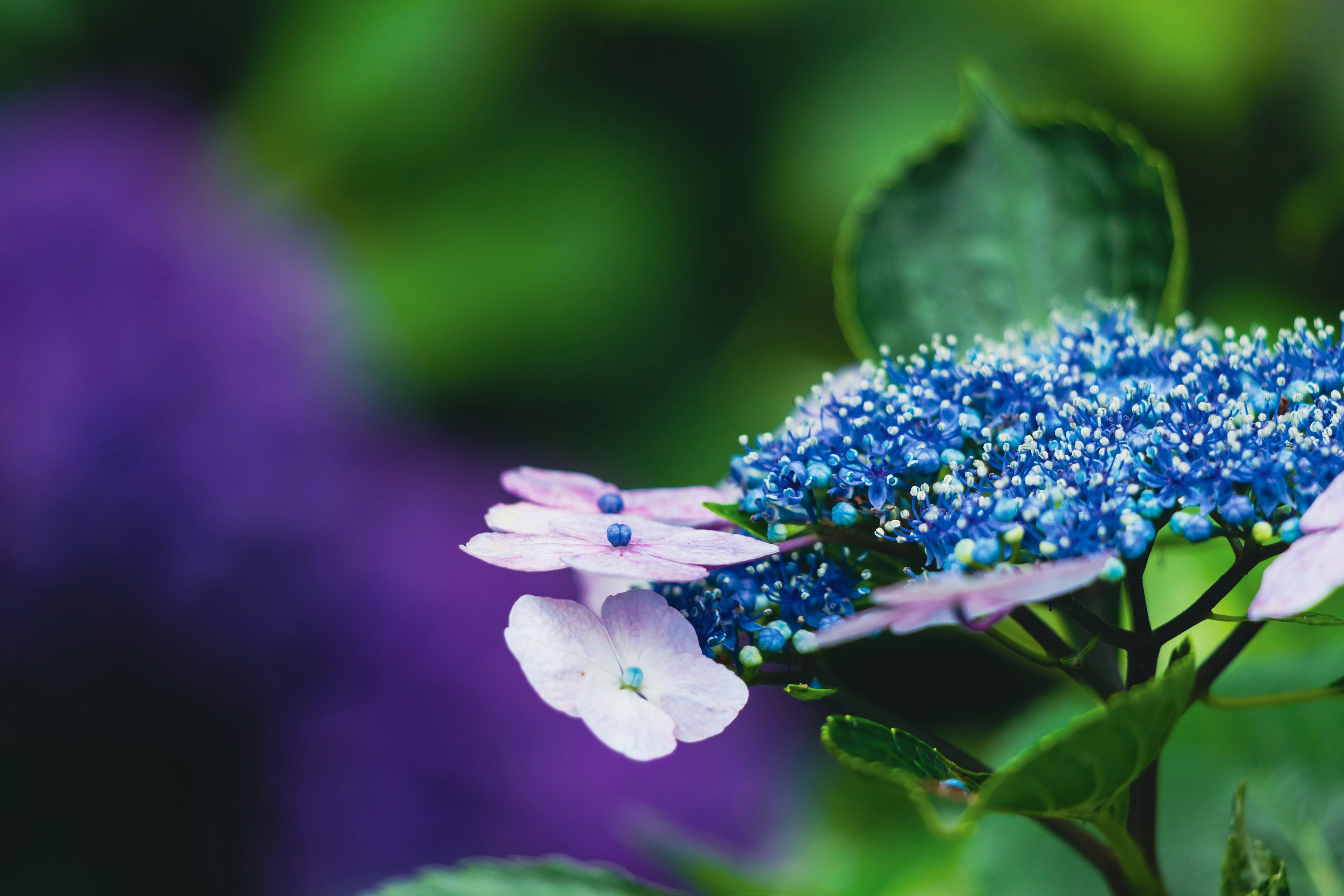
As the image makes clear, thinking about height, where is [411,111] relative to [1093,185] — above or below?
above

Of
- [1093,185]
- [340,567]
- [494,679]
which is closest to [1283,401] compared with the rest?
[1093,185]

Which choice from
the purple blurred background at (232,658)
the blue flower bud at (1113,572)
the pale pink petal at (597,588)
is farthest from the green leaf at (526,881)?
the purple blurred background at (232,658)

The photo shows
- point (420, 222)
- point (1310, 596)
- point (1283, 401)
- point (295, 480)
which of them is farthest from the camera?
point (420, 222)

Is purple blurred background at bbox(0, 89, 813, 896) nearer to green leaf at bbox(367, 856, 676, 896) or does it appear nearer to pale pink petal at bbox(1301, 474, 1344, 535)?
green leaf at bbox(367, 856, 676, 896)

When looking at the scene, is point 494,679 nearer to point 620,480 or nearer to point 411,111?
point 620,480

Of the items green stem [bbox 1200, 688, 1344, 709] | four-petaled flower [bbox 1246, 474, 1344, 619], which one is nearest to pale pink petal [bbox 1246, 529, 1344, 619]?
four-petaled flower [bbox 1246, 474, 1344, 619]

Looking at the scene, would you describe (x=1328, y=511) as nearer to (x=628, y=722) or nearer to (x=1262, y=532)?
(x=1262, y=532)

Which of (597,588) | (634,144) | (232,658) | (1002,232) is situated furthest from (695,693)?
(634,144)
